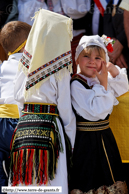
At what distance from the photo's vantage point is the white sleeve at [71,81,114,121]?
1922 mm

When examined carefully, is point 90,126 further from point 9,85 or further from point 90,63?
point 9,85

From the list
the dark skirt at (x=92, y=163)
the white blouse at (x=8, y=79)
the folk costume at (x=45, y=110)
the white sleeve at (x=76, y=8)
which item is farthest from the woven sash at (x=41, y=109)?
the white sleeve at (x=76, y=8)

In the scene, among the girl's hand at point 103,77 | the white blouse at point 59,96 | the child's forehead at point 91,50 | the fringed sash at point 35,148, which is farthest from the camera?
the child's forehead at point 91,50

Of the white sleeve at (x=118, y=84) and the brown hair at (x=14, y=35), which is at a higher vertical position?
the brown hair at (x=14, y=35)

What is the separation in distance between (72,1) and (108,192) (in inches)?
111

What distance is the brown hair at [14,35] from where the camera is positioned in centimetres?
229

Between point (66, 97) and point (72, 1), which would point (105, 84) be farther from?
point (72, 1)

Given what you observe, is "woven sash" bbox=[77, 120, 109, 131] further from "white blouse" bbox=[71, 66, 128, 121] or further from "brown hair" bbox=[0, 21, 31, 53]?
"brown hair" bbox=[0, 21, 31, 53]

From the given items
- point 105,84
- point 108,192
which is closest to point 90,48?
point 105,84

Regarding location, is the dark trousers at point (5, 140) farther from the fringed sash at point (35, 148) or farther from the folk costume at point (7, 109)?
the fringed sash at point (35, 148)

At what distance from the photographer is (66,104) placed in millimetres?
1918

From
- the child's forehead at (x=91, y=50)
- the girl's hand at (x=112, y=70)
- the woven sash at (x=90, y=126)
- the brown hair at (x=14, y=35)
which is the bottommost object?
the woven sash at (x=90, y=126)

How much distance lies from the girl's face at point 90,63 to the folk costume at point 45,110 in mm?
316

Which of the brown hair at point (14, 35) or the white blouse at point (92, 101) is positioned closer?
the white blouse at point (92, 101)
